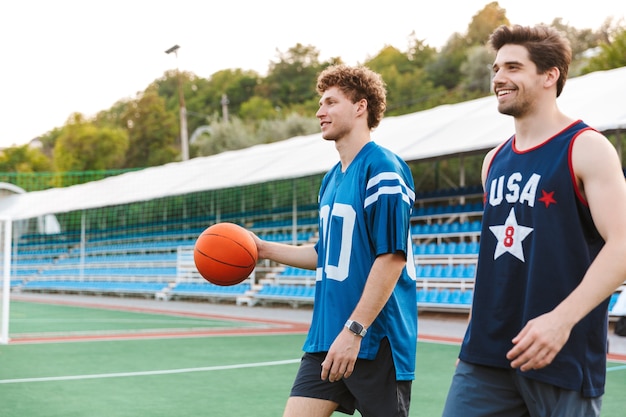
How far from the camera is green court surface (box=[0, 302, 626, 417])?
22.4 feet

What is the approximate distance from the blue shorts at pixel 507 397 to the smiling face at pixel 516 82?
0.86m

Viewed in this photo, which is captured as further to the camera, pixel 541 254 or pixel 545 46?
pixel 545 46

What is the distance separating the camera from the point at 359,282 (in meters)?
3.32

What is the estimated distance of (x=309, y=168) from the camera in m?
17.9

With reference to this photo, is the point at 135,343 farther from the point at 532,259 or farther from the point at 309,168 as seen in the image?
the point at 532,259

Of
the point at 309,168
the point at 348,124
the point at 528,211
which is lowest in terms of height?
the point at 528,211

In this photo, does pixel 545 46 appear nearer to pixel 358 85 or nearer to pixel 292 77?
pixel 358 85

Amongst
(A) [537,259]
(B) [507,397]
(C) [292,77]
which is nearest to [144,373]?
(B) [507,397]

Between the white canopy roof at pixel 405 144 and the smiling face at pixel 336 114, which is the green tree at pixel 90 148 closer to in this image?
the white canopy roof at pixel 405 144

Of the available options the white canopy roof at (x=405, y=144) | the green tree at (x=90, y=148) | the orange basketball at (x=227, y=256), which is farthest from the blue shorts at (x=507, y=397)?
the green tree at (x=90, y=148)

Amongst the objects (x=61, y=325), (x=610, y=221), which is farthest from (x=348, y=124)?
(x=61, y=325)

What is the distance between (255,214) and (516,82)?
82.3 feet

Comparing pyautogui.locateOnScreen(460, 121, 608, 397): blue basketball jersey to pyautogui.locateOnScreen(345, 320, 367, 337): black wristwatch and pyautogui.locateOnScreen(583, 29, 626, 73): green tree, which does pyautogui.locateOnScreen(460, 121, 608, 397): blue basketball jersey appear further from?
pyautogui.locateOnScreen(583, 29, 626, 73): green tree

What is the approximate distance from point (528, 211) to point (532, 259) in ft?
0.51
